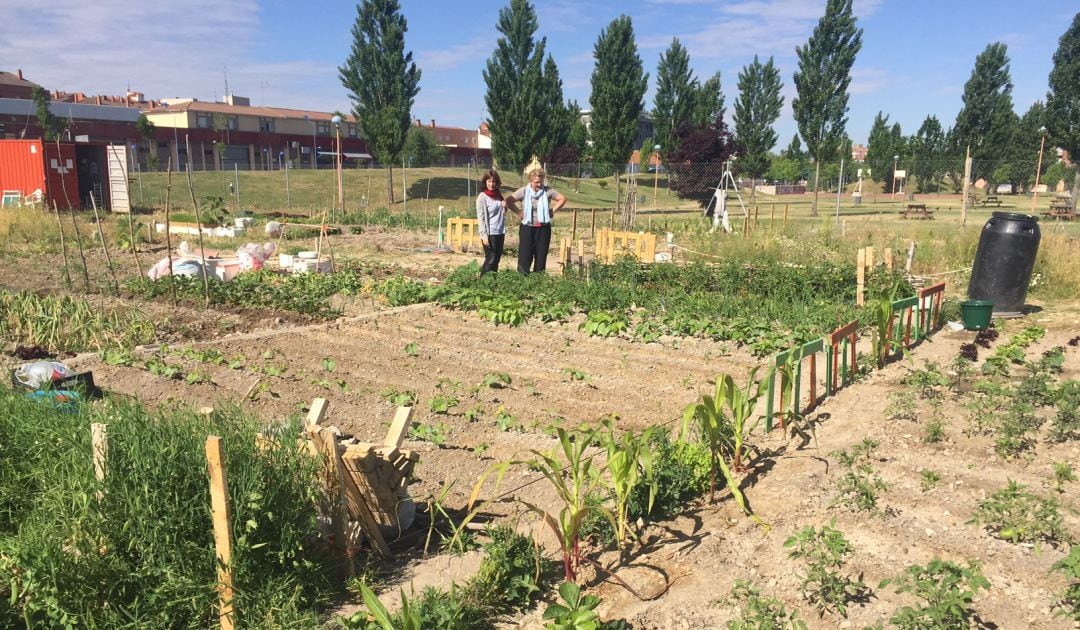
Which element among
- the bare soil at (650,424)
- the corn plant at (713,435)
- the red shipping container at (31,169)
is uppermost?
the red shipping container at (31,169)

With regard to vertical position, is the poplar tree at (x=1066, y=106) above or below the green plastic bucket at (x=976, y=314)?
above

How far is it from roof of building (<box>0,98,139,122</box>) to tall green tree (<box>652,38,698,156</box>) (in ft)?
122

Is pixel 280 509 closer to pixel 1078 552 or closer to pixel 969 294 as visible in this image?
pixel 1078 552

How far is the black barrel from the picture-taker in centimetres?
823

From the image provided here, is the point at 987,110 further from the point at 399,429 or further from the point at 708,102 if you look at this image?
the point at 399,429

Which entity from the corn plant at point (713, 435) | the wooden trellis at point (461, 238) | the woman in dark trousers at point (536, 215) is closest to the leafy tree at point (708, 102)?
the wooden trellis at point (461, 238)

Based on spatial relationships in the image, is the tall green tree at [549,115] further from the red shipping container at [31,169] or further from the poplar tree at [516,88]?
the red shipping container at [31,169]

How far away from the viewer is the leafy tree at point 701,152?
34.5m

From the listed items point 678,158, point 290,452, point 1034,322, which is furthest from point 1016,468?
point 678,158

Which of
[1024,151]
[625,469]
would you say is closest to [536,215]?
[625,469]

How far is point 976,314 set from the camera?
7.41 m

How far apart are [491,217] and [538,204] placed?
0.64 metres

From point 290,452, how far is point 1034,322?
7979 millimetres

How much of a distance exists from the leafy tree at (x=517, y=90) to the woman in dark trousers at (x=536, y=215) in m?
22.4
